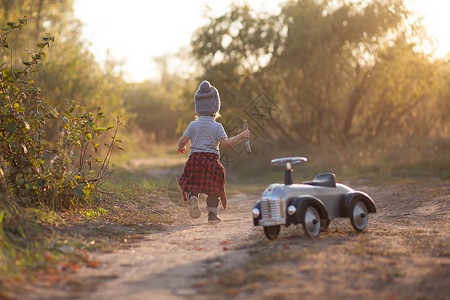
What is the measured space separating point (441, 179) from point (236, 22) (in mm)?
10980

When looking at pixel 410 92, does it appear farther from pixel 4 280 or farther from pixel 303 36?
pixel 4 280

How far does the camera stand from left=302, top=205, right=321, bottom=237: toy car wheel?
592 centimetres

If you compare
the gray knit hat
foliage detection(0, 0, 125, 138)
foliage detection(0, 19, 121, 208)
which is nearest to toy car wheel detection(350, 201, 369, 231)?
the gray knit hat

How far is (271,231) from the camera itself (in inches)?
239

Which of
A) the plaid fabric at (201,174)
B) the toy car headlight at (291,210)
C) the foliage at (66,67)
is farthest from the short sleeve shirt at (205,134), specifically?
the foliage at (66,67)

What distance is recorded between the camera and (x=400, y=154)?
17.4 metres

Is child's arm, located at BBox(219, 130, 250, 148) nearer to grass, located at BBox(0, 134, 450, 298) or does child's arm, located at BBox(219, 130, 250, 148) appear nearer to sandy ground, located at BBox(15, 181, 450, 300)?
sandy ground, located at BBox(15, 181, 450, 300)

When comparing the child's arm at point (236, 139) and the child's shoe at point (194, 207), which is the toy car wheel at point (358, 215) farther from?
the child's shoe at point (194, 207)

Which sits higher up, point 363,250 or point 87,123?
point 87,123


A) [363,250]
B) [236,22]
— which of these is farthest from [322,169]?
[363,250]

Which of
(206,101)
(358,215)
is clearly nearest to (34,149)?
(206,101)

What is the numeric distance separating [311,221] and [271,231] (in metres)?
0.45

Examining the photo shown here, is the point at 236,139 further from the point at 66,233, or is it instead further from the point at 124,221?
the point at 66,233

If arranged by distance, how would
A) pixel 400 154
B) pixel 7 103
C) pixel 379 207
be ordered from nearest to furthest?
pixel 7 103, pixel 379 207, pixel 400 154
